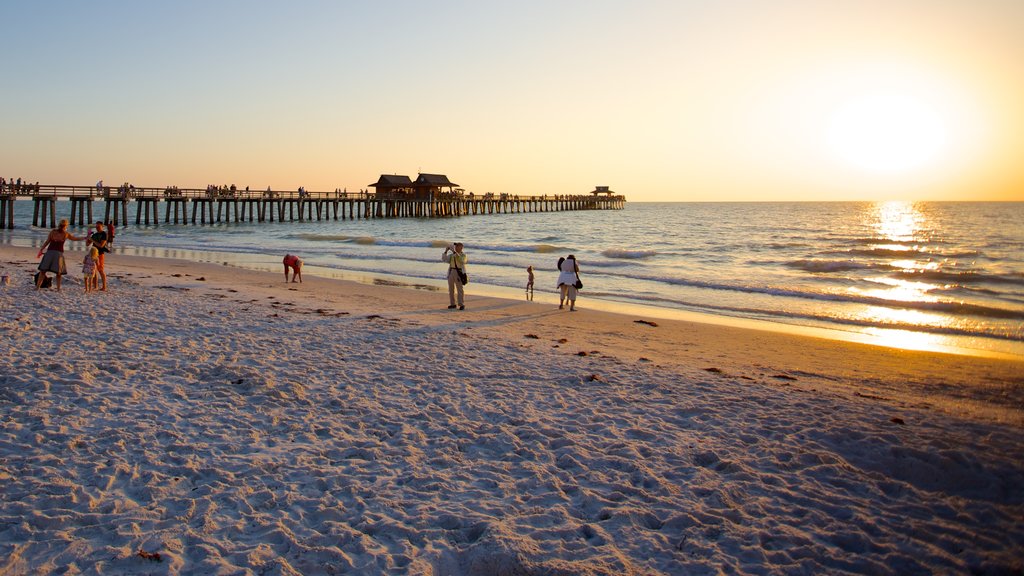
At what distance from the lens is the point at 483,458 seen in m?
4.84

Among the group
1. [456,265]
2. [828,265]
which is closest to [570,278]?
[456,265]

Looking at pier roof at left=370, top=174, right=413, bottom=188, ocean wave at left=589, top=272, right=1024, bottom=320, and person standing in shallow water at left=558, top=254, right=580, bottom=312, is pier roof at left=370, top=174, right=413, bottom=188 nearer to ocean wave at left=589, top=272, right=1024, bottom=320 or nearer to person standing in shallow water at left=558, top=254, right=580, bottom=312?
ocean wave at left=589, top=272, right=1024, bottom=320

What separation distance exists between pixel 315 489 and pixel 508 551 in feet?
4.78

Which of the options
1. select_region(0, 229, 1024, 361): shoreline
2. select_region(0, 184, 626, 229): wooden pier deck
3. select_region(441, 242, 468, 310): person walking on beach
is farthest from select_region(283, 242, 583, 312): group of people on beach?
select_region(0, 184, 626, 229): wooden pier deck

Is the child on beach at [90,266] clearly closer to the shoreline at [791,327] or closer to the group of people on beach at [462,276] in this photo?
the group of people on beach at [462,276]

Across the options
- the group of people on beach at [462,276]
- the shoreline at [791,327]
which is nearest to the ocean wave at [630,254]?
the shoreline at [791,327]

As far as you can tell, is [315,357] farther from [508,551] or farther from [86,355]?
[508,551]

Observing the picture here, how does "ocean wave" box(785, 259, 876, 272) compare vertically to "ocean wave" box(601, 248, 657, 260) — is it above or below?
below

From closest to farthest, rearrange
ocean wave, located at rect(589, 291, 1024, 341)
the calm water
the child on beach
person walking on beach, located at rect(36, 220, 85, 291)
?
person walking on beach, located at rect(36, 220, 85, 291), the child on beach, ocean wave, located at rect(589, 291, 1024, 341), the calm water

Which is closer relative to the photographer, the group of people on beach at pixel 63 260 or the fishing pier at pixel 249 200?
the group of people on beach at pixel 63 260

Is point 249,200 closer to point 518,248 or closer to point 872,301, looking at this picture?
point 518,248

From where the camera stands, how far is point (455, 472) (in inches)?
180

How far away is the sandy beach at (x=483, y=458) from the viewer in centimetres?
355

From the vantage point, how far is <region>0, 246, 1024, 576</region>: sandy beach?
3551 mm
